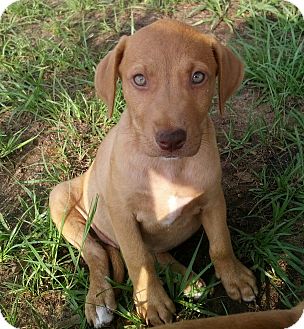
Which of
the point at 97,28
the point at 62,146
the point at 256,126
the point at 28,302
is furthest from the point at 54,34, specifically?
the point at 28,302

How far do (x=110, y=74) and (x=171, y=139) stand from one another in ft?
2.33

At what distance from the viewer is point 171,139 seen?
10.6 ft

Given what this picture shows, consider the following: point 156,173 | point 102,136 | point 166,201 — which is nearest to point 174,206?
point 166,201

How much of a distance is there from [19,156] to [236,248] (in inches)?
87.5

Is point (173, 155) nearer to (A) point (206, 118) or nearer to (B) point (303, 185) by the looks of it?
(A) point (206, 118)

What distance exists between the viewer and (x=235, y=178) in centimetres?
495

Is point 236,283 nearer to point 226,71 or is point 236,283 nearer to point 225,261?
point 225,261

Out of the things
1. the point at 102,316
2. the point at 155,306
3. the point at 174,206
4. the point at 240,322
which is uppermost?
the point at 240,322

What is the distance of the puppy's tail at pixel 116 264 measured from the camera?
169 inches

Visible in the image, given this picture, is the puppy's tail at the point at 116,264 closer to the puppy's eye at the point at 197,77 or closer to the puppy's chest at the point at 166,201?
the puppy's chest at the point at 166,201

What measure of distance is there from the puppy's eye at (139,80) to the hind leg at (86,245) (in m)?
1.32

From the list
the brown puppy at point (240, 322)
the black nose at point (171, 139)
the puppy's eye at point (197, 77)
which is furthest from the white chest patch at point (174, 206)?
the brown puppy at point (240, 322)

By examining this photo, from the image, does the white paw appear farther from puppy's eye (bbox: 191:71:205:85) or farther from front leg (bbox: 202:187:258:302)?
puppy's eye (bbox: 191:71:205:85)

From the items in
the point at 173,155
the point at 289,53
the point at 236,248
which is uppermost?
the point at 173,155
